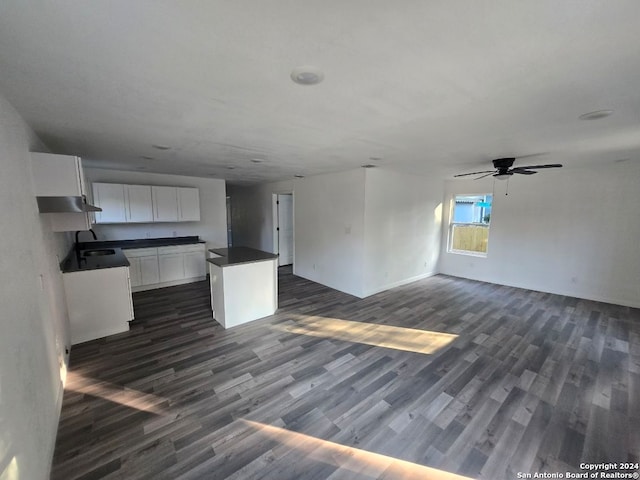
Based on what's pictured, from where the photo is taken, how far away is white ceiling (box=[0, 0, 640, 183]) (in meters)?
1.00

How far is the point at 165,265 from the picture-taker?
17.0ft

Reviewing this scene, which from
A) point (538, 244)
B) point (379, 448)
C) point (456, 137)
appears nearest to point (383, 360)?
point (379, 448)

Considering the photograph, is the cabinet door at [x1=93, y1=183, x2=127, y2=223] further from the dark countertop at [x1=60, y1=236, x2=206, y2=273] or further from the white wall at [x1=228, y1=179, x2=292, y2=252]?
the white wall at [x1=228, y1=179, x2=292, y2=252]

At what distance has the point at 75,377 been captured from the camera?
8.23ft

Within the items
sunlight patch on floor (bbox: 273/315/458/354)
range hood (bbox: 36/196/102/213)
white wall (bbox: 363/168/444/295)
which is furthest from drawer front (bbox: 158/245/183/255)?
white wall (bbox: 363/168/444/295)

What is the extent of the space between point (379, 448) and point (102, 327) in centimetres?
357

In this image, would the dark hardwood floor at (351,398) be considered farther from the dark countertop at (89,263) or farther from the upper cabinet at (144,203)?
the upper cabinet at (144,203)

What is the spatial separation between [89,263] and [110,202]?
1.82 metres

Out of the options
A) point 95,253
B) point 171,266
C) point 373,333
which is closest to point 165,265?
point 171,266

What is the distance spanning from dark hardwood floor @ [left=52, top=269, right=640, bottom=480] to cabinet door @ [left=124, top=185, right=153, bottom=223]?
6.71 ft

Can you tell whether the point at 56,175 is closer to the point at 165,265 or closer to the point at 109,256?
the point at 109,256

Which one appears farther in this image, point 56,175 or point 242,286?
point 242,286

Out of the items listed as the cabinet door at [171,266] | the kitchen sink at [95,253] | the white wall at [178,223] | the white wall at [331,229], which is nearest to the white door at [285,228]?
the white wall at [331,229]

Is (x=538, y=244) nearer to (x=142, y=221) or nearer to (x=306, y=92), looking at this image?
(x=306, y=92)
